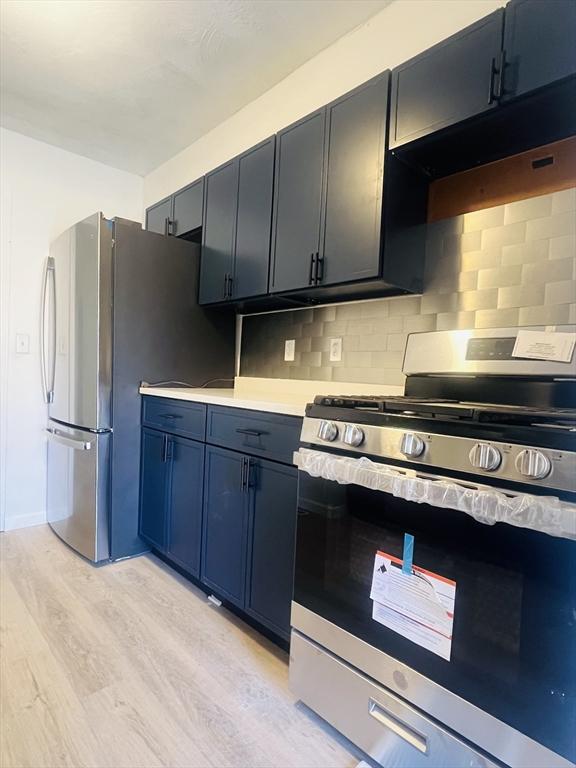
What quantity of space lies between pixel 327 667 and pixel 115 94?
2918 millimetres

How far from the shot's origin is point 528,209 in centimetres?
148

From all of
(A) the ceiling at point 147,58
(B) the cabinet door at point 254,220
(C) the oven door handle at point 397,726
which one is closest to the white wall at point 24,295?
(A) the ceiling at point 147,58

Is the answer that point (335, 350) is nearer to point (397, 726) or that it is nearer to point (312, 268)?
point (312, 268)

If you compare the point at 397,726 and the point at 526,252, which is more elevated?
the point at 526,252

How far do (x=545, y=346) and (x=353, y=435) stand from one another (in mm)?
679

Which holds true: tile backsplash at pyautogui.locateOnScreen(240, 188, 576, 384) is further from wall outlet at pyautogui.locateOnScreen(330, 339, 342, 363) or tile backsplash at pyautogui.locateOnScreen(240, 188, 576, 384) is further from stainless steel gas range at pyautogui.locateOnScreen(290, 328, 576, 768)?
stainless steel gas range at pyautogui.locateOnScreen(290, 328, 576, 768)

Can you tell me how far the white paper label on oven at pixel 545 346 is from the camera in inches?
49.3

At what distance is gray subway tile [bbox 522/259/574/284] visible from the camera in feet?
4.58

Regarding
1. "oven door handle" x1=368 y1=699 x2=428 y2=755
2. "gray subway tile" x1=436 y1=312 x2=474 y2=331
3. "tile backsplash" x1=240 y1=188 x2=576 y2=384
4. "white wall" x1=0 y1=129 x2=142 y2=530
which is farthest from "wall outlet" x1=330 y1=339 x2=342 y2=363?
"white wall" x1=0 y1=129 x2=142 y2=530

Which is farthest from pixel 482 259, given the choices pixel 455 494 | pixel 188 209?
pixel 188 209

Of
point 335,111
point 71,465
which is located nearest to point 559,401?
point 335,111

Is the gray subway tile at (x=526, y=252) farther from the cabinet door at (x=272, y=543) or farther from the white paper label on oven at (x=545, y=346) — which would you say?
the cabinet door at (x=272, y=543)

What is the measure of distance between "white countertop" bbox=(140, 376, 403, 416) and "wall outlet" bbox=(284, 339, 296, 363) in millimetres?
126

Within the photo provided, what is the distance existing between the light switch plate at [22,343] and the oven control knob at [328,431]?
2.39m
